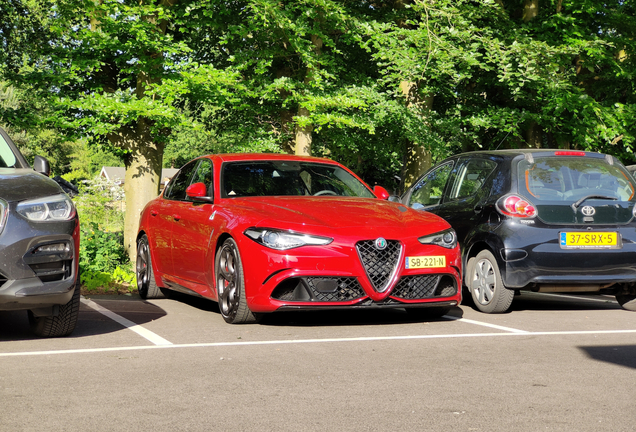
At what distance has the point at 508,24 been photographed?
20.8 metres

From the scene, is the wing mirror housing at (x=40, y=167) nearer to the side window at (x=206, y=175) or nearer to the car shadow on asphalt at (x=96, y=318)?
the car shadow on asphalt at (x=96, y=318)

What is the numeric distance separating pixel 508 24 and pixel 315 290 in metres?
15.5

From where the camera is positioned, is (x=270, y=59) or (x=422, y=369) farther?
(x=270, y=59)

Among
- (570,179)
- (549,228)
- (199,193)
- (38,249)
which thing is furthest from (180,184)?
(570,179)

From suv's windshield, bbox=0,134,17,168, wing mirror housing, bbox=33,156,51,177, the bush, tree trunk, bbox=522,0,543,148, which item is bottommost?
the bush

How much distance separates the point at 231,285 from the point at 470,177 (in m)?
3.34

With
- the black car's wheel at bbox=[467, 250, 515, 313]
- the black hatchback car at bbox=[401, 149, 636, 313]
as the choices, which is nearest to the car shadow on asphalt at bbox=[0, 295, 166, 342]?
the black car's wheel at bbox=[467, 250, 515, 313]

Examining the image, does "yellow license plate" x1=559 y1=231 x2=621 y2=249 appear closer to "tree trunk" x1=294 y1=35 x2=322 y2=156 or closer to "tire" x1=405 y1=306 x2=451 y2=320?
"tire" x1=405 y1=306 x2=451 y2=320

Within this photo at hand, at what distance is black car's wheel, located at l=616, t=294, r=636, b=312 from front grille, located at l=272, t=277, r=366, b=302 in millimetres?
3547

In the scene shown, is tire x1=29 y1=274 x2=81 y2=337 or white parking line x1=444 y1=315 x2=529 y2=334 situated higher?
tire x1=29 y1=274 x2=81 y2=337

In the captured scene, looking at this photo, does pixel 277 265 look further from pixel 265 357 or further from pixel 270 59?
pixel 270 59

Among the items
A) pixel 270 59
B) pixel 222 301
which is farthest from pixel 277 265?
pixel 270 59

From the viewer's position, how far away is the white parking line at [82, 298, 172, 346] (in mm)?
6637

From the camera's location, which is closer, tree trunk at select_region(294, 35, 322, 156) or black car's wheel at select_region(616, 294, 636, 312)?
black car's wheel at select_region(616, 294, 636, 312)
